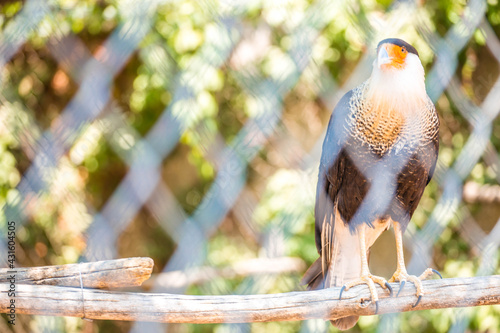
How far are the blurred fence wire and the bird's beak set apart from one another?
1.67 feet

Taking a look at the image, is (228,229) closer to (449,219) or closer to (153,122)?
(153,122)

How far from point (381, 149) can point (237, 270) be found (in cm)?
112

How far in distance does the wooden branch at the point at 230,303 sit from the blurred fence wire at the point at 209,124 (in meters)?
0.89

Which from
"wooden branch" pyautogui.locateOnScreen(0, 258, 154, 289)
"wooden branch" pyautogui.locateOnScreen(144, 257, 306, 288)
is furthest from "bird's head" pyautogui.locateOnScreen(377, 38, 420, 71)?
"wooden branch" pyautogui.locateOnScreen(144, 257, 306, 288)

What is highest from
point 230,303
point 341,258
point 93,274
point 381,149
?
point 93,274

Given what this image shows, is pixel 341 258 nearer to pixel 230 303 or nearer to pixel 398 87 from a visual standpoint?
pixel 398 87

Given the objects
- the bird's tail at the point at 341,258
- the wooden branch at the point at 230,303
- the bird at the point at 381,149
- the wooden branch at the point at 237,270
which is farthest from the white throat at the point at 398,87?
the wooden branch at the point at 237,270

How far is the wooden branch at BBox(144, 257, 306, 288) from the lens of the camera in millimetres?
2363

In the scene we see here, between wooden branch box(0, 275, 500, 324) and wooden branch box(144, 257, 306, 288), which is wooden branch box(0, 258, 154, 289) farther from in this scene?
wooden branch box(144, 257, 306, 288)

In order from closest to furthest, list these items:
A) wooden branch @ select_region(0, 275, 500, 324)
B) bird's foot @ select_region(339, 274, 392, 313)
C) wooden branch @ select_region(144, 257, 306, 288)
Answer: wooden branch @ select_region(0, 275, 500, 324), bird's foot @ select_region(339, 274, 392, 313), wooden branch @ select_region(144, 257, 306, 288)

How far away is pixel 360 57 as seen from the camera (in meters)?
2.43

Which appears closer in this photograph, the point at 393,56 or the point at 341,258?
the point at 393,56

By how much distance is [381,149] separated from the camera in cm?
150

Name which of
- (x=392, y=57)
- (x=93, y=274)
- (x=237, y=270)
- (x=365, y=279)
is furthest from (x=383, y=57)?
(x=237, y=270)
